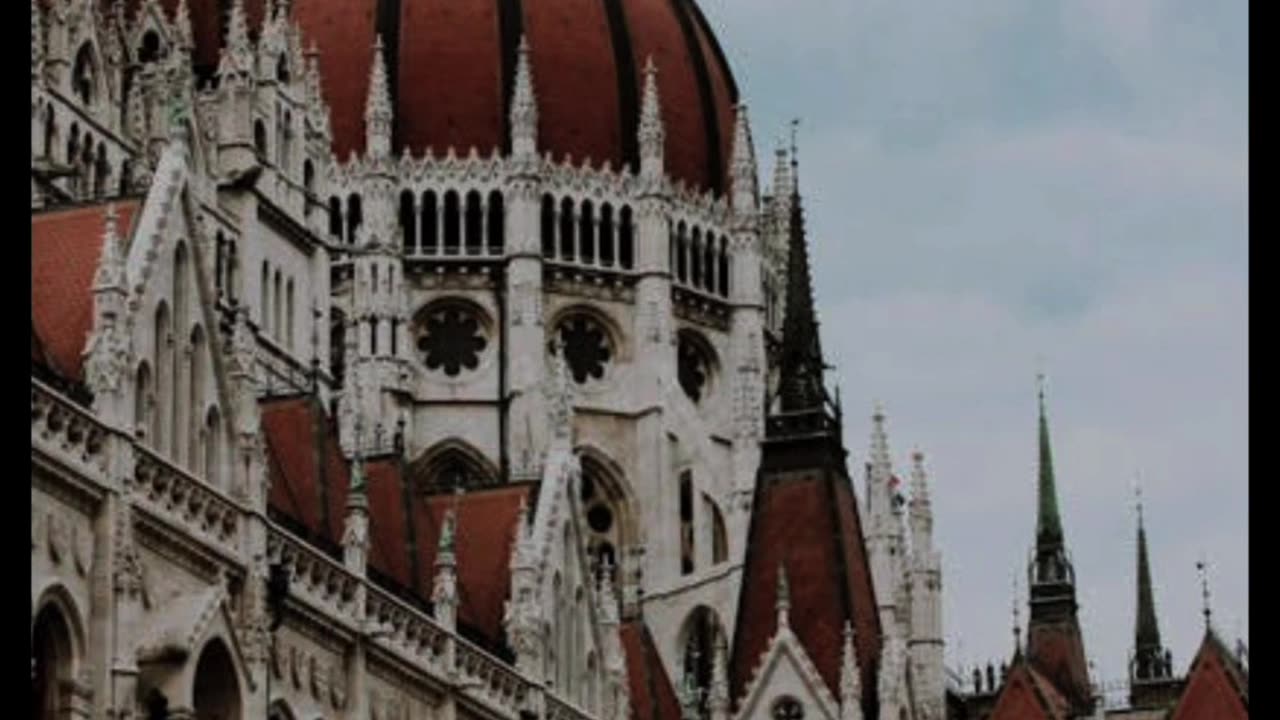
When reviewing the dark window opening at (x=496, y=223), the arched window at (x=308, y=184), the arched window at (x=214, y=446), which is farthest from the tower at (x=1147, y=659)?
the arched window at (x=214, y=446)

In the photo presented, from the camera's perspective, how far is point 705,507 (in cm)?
6319

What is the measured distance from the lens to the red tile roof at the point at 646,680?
49781 mm

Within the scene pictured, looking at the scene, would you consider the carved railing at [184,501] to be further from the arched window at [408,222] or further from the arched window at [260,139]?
the arched window at [408,222]

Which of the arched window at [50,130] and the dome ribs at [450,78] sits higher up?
the dome ribs at [450,78]

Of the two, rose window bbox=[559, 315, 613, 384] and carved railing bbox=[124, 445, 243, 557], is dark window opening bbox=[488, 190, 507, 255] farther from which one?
carved railing bbox=[124, 445, 243, 557]

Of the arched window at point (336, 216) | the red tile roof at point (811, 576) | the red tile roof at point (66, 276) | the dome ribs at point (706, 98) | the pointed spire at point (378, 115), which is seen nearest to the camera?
the red tile roof at point (66, 276)

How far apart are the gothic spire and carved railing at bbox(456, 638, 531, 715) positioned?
22972 mm

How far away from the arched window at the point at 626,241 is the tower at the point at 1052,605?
2560 centimetres

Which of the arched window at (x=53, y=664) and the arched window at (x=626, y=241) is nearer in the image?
the arched window at (x=53, y=664)

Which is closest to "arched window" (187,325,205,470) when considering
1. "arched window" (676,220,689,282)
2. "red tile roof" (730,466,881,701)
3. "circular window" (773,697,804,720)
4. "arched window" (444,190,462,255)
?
"circular window" (773,697,804,720)

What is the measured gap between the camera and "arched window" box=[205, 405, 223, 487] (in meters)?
28.1
